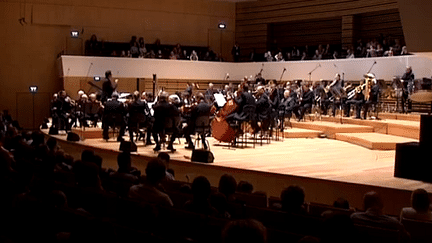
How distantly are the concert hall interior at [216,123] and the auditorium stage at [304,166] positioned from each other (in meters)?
0.03

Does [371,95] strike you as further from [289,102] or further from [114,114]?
[114,114]

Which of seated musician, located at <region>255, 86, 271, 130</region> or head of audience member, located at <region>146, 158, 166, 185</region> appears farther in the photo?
seated musician, located at <region>255, 86, 271, 130</region>

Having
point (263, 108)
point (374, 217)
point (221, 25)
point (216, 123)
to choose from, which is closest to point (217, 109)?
point (216, 123)

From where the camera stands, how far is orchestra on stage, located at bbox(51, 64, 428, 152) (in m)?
10.7

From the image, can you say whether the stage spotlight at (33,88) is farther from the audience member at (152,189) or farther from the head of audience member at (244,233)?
the head of audience member at (244,233)

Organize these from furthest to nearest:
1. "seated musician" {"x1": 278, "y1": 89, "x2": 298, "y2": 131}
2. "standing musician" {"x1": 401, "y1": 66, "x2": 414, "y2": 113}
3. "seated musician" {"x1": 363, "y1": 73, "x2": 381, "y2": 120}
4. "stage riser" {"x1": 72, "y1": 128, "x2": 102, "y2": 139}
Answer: "standing musician" {"x1": 401, "y1": 66, "x2": 414, "y2": 113}, "seated musician" {"x1": 363, "y1": 73, "x2": 381, "y2": 120}, "seated musician" {"x1": 278, "y1": 89, "x2": 298, "y2": 131}, "stage riser" {"x1": 72, "y1": 128, "x2": 102, "y2": 139}

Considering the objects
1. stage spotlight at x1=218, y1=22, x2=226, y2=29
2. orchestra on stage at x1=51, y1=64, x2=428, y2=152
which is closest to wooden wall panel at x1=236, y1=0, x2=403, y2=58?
stage spotlight at x1=218, y1=22, x2=226, y2=29

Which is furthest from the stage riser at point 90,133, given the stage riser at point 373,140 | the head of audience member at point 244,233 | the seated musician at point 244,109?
the head of audience member at point 244,233

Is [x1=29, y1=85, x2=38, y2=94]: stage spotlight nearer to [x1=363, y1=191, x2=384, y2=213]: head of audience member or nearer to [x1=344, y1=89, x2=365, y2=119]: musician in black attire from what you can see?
[x1=344, y1=89, x2=365, y2=119]: musician in black attire

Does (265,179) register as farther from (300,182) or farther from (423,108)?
(423,108)

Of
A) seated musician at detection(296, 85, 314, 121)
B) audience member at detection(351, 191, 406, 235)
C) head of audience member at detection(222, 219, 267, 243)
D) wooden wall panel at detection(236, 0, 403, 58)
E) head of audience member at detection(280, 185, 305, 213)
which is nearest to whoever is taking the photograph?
head of audience member at detection(222, 219, 267, 243)

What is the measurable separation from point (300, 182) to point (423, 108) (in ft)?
30.7

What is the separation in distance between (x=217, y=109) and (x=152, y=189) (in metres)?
7.87

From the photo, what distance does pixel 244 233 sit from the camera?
6.52 feet
